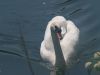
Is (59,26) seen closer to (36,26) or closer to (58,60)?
(58,60)

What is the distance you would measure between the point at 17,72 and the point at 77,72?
2.36ft

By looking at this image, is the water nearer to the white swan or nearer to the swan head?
the white swan

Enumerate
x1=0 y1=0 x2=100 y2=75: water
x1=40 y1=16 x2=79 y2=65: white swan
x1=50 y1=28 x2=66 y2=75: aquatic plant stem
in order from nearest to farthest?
x1=50 y1=28 x2=66 y2=75: aquatic plant stem → x1=40 y1=16 x2=79 y2=65: white swan → x1=0 y1=0 x2=100 y2=75: water

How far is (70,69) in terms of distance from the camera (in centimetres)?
501

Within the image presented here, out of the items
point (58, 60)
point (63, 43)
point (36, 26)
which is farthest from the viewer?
point (36, 26)

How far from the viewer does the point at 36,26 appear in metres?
6.09

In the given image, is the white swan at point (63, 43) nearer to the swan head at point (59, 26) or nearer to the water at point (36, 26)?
the swan head at point (59, 26)

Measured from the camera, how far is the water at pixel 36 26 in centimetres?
526

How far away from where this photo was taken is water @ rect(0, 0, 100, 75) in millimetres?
5262

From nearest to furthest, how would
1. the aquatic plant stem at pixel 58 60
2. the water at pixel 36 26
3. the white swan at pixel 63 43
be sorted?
the aquatic plant stem at pixel 58 60
the white swan at pixel 63 43
the water at pixel 36 26

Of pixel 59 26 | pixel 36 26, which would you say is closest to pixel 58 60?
pixel 59 26

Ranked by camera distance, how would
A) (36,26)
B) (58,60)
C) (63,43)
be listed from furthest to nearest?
(36,26) → (63,43) → (58,60)

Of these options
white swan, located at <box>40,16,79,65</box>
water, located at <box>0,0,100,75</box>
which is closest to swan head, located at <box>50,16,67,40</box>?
white swan, located at <box>40,16,79,65</box>

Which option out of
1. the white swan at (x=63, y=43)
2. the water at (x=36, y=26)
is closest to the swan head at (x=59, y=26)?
the white swan at (x=63, y=43)
